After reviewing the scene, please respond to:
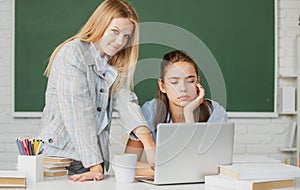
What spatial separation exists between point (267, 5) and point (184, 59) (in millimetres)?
1709

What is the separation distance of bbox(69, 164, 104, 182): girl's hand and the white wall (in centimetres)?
185

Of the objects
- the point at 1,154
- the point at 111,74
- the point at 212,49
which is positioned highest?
the point at 212,49

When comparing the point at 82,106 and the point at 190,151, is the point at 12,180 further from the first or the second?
the point at 190,151

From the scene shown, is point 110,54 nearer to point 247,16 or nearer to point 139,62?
point 139,62

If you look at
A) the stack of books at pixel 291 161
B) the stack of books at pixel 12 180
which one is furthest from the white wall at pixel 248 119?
the stack of books at pixel 12 180

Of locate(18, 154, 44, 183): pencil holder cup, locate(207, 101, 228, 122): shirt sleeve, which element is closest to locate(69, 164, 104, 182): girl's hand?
locate(18, 154, 44, 183): pencil holder cup

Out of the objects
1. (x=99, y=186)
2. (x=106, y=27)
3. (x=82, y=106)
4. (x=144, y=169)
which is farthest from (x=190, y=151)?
(x=106, y=27)

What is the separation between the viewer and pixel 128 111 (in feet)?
5.86

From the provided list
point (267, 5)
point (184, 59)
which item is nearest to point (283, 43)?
point (267, 5)

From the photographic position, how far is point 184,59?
6.31ft

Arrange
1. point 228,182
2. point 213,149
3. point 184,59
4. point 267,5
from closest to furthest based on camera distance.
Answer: point 228,182 < point 213,149 < point 184,59 < point 267,5

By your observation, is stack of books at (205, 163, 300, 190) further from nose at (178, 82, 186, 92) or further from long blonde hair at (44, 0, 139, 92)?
long blonde hair at (44, 0, 139, 92)

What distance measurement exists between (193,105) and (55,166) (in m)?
0.55

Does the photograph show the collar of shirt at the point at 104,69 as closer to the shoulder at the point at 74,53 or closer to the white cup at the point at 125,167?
the shoulder at the point at 74,53
